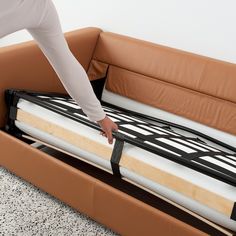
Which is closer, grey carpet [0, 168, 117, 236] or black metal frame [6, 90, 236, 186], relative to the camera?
black metal frame [6, 90, 236, 186]

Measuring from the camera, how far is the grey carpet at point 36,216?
1.80m

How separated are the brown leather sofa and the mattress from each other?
83 millimetres

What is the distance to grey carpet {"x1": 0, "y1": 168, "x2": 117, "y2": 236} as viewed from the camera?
1796mm

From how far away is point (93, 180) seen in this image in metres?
1.73

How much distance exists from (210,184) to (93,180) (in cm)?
52

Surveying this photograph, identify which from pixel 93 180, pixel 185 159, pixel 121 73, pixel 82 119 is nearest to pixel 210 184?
pixel 185 159

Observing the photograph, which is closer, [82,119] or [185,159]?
[185,159]

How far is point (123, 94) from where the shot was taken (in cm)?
245

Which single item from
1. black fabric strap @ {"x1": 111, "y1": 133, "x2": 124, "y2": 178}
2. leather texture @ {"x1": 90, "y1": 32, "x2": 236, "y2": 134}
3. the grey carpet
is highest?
leather texture @ {"x1": 90, "y1": 32, "x2": 236, "y2": 134}

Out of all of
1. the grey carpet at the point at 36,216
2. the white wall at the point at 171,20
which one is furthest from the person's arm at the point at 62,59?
the white wall at the point at 171,20

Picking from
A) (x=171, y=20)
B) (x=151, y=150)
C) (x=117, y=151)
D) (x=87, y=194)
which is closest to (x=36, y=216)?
(x=87, y=194)

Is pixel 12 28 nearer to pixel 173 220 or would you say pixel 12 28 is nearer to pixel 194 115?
pixel 173 220

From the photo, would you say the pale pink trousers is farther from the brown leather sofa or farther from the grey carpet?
the grey carpet

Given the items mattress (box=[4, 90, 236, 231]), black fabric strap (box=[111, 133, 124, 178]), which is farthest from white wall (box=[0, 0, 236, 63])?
black fabric strap (box=[111, 133, 124, 178])
